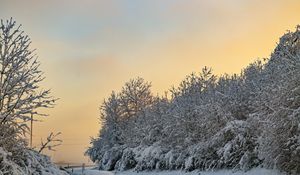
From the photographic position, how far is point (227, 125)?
30.6 meters

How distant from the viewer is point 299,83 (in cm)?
2153

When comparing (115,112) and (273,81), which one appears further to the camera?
(115,112)

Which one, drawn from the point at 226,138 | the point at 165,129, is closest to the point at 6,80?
the point at 226,138

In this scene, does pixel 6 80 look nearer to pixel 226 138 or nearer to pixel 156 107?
pixel 226 138

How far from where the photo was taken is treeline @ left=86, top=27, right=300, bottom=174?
874 inches

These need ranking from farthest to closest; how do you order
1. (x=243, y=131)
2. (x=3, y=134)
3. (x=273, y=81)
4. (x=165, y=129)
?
(x=165, y=129) < (x=243, y=131) < (x=273, y=81) < (x=3, y=134)

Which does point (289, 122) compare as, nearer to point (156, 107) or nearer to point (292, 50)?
point (292, 50)

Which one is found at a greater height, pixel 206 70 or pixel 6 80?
pixel 206 70

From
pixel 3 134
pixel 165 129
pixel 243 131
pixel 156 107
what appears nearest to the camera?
pixel 3 134

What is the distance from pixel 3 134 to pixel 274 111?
14229 mm

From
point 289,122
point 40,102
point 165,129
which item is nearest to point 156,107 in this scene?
point 165,129

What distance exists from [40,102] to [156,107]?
38.8 m

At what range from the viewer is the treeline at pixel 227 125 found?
874 inches

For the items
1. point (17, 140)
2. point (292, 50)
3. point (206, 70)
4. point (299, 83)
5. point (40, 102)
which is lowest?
point (17, 140)
